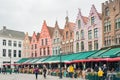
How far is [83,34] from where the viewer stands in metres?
49.9

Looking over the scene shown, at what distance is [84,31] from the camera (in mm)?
49500

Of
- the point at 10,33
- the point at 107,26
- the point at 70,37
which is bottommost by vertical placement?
the point at 70,37

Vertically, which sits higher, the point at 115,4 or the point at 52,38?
the point at 115,4

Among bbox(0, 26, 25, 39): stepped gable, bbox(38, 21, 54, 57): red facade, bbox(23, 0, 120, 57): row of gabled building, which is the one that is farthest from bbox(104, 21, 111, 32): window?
bbox(0, 26, 25, 39): stepped gable

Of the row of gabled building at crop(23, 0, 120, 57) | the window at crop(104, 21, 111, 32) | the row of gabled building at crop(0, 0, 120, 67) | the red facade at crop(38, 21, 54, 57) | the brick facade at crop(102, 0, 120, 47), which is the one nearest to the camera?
the brick facade at crop(102, 0, 120, 47)

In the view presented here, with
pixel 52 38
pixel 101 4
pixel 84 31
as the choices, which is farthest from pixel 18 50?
pixel 101 4

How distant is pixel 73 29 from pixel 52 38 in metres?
8.61

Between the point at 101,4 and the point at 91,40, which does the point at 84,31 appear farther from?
the point at 101,4

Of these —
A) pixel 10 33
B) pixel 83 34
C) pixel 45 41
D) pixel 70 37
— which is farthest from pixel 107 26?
pixel 10 33

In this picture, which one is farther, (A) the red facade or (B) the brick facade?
(A) the red facade

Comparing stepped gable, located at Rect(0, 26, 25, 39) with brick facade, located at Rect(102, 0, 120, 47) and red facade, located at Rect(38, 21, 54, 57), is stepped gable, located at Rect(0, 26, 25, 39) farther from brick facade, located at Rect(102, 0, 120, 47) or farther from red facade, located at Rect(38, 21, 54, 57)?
brick facade, located at Rect(102, 0, 120, 47)

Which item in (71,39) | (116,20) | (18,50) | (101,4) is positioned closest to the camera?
(116,20)

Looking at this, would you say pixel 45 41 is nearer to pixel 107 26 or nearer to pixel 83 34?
pixel 83 34

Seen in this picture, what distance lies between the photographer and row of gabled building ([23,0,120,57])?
139 ft
